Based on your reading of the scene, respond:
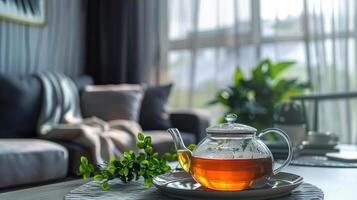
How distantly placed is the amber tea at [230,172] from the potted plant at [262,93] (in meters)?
2.07

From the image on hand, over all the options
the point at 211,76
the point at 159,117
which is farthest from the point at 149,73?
the point at 159,117

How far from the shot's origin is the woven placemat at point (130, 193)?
811 millimetres

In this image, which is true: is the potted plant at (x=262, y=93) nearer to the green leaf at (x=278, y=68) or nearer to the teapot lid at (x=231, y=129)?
the green leaf at (x=278, y=68)

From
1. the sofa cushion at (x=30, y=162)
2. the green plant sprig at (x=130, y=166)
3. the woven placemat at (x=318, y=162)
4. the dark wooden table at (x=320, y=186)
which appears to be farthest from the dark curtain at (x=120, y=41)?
the green plant sprig at (x=130, y=166)

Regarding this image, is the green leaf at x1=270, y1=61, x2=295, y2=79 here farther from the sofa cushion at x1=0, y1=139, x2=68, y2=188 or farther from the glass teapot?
the glass teapot

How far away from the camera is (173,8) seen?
3.67 metres

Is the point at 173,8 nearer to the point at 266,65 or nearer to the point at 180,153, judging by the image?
the point at 266,65

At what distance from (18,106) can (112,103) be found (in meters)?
0.59

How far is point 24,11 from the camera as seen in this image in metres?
3.18

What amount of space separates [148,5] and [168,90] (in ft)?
3.04

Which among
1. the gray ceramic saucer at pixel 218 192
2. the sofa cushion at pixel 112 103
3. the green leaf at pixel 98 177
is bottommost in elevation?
the gray ceramic saucer at pixel 218 192

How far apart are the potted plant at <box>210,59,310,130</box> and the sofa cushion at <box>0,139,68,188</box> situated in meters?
1.20

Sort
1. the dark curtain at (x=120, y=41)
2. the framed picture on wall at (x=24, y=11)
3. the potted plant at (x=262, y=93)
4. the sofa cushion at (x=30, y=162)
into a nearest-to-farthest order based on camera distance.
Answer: the sofa cushion at (x=30, y=162) < the potted plant at (x=262, y=93) < the framed picture on wall at (x=24, y=11) < the dark curtain at (x=120, y=41)

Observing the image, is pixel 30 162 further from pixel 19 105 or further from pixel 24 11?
pixel 24 11
